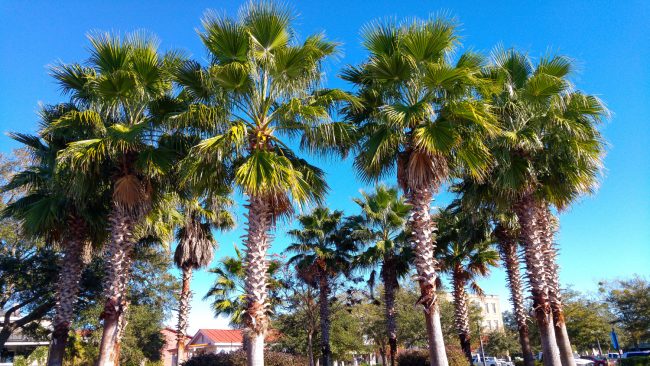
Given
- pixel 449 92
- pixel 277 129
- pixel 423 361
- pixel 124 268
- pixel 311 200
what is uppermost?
pixel 449 92

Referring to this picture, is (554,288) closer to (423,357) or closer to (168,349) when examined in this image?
(423,357)

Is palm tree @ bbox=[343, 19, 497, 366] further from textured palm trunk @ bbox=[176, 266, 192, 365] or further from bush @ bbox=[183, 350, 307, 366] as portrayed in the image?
textured palm trunk @ bbox=[176, 266, 192, 365]

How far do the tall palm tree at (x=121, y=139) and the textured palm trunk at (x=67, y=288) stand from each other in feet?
6.49

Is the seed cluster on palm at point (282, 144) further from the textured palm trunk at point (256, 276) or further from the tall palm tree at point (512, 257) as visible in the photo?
the tall palm tree at point (512, 257)

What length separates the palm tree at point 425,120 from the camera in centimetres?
948

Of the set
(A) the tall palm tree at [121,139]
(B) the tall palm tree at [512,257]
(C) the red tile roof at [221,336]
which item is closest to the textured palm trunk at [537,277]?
(B) the tall palm tree at [512,257]

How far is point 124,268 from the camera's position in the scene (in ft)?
33.8

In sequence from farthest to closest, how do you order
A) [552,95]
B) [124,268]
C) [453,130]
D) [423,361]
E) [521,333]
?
[423,361] < [521,333] < [552,95] < [124,268] < [453,130]

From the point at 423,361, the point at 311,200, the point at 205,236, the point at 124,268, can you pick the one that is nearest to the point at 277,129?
the point at 311,200

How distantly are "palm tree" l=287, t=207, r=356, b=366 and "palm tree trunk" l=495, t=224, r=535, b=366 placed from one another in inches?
320

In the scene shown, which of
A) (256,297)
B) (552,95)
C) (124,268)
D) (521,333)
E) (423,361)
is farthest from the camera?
(423,361)

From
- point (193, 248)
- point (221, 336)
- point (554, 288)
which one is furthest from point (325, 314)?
point (221, 336)

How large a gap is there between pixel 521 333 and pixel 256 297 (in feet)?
46.3

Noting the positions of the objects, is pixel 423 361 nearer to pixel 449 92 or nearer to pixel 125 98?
pixel 449 92
